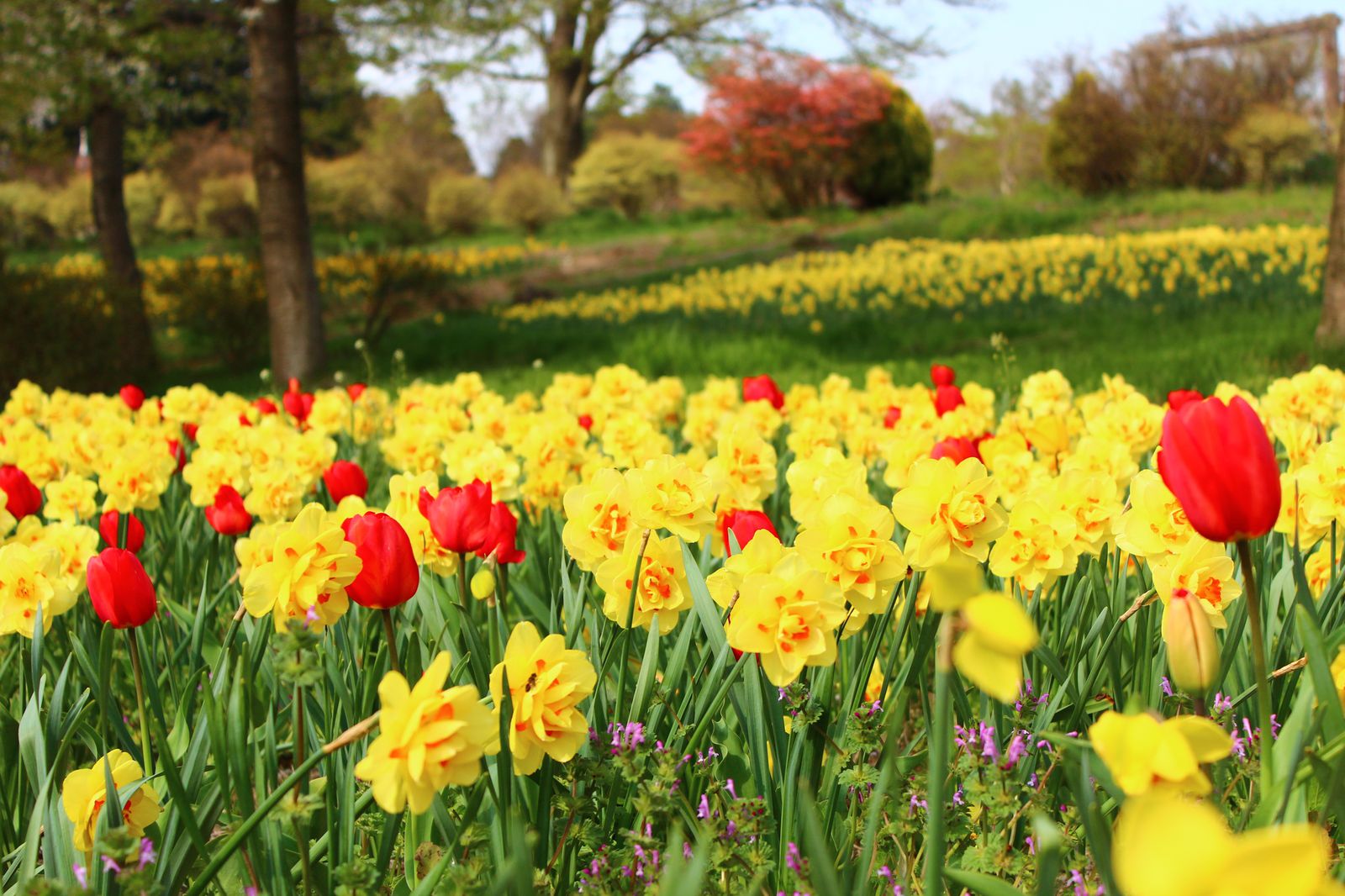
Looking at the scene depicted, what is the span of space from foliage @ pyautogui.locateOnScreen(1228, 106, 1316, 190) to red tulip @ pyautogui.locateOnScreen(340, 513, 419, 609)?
20997 millimetres

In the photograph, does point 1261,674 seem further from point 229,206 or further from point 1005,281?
point 229,206

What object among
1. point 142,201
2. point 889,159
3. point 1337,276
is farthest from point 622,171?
point 1337,276

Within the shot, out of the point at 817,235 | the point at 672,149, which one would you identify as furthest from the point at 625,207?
the point at 817,235

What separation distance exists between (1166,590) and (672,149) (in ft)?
78.0

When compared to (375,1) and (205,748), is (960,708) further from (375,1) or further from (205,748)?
(375,1)

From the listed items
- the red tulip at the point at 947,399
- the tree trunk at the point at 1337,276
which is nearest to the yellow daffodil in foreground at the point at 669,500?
the red tulip at the point at 947,399

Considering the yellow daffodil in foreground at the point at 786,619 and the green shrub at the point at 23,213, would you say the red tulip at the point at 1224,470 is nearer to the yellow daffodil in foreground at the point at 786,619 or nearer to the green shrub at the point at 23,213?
the yellow daffodil in foreground at the point at 786,619

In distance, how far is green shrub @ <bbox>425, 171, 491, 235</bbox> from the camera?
21266 millimetres

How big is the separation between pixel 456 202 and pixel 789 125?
23.1 ft

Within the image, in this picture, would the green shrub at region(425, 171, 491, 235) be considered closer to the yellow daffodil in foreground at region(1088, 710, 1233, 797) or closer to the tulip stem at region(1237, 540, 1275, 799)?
the tulip stem at region(1237, 540, 1275, 799)

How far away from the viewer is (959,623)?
753mm

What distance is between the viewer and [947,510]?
117 cm

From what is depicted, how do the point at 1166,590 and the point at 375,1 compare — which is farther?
the point at 375,1

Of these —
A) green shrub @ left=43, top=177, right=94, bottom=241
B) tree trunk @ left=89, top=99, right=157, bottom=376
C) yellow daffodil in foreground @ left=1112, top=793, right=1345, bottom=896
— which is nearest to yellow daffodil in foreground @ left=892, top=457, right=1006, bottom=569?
yellow daffodil in foreground @ left=1112, top=793, right=1345, bottom=896
